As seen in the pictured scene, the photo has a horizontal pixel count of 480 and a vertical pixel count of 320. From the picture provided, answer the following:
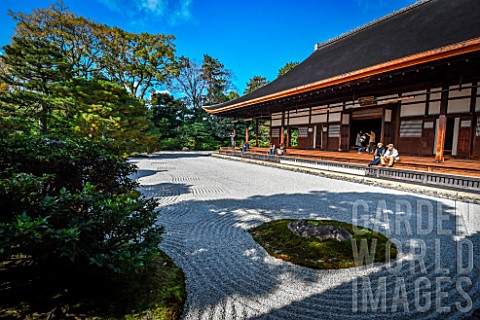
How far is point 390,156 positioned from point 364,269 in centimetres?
604

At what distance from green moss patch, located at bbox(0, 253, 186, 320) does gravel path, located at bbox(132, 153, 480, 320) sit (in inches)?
9.7

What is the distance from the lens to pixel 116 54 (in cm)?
2053

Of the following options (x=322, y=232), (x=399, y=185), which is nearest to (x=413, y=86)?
(x=399, y=185)

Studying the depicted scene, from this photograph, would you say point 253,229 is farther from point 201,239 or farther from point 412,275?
point 412,275

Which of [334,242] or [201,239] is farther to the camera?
[201,239]

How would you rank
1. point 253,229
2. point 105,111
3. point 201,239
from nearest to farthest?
1. point 201,239
2. point 253,229
3. point 105,111

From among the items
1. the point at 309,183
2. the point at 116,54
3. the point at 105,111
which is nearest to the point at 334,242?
the point at 309,183

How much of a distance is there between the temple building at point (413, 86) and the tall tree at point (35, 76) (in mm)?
8393

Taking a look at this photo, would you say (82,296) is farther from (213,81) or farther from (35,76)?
(213,81)

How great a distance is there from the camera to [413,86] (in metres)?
7.82

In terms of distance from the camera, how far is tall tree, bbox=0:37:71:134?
8398 millimetres

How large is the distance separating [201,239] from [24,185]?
2.15 m

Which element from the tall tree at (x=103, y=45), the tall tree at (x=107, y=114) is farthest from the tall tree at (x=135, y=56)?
the tall tree at (x=107, y=114)

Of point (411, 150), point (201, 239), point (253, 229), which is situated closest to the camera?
point (201, 239)
